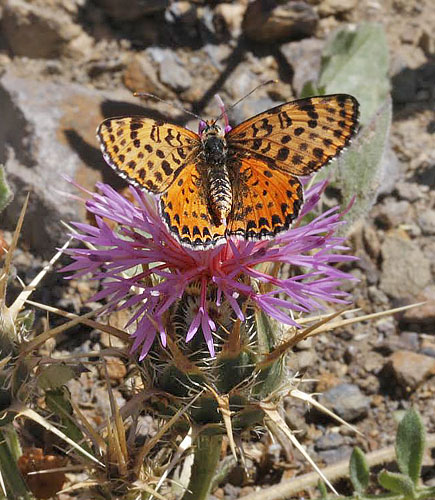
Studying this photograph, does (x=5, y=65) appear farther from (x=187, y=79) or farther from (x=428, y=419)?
(x=428, y=419)

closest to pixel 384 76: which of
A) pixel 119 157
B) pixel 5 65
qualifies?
pixel 5 65

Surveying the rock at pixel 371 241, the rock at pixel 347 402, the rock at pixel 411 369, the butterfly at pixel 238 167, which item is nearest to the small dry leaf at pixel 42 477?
the butterfly at pixel 238 167

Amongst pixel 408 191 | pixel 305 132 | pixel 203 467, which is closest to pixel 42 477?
pixel 203 467

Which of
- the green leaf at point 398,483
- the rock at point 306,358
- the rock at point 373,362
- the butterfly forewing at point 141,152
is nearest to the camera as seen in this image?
the butterfly forewing at point 141,152

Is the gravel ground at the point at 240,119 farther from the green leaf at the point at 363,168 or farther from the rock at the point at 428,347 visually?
the green leaf at the point at 363,168

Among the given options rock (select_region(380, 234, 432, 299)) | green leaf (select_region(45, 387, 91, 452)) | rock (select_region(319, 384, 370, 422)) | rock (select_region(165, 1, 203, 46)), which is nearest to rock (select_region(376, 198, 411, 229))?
rock (select_region(380, 234, 432, 299))

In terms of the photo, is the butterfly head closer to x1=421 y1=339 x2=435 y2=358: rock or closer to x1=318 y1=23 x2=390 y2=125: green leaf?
x1=421 y1=339 x2=435 y2=358: rock
